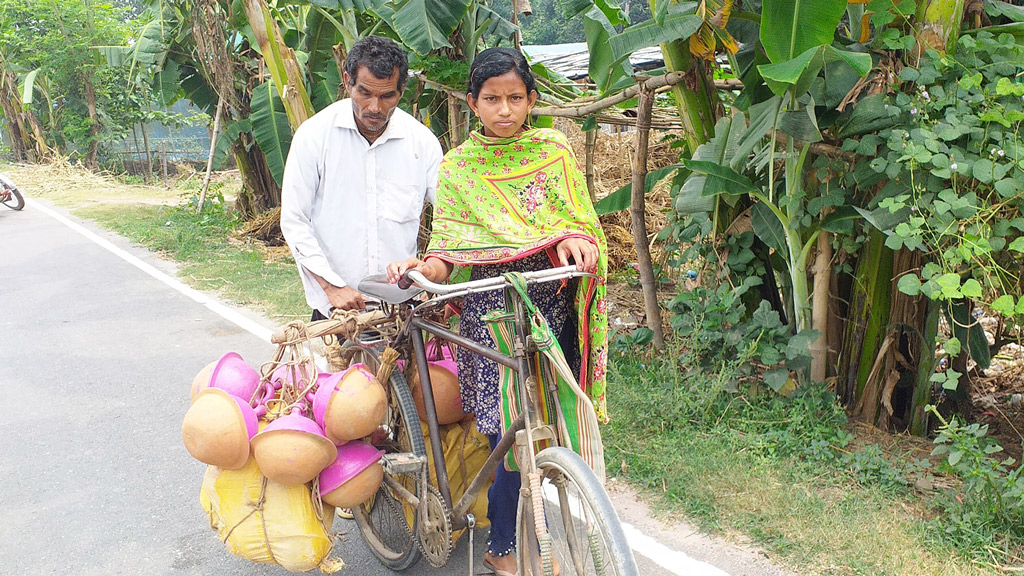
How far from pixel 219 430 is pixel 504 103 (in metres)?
1.32

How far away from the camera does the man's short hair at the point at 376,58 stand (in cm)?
281

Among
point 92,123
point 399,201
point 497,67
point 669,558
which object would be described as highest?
point 92,123

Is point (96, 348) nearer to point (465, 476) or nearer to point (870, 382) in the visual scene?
point (465, 476)

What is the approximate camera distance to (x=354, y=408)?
2646mm

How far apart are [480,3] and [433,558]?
4781 millimetres

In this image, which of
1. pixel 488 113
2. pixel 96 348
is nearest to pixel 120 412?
pixel 96 348

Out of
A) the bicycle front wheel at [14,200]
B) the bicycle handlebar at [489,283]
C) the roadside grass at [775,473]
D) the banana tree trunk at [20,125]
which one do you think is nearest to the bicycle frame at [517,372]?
the bicycle handlebar at [489,283]

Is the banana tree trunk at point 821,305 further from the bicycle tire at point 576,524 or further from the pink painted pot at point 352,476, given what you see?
the pink painted pot at point 352,476

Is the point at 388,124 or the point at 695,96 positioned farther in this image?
the point at 695,96

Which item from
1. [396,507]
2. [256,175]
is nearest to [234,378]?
[396,507]

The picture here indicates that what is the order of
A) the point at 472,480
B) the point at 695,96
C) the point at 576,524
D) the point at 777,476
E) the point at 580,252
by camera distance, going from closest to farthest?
the point at 576,524, the point at 580,252, the point at 472,480, the point at 777,476, the point at 695,96

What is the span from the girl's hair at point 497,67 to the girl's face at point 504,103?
0.01 m

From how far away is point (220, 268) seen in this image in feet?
28.5

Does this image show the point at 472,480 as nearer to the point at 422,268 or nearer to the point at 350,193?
the point at 422,268
